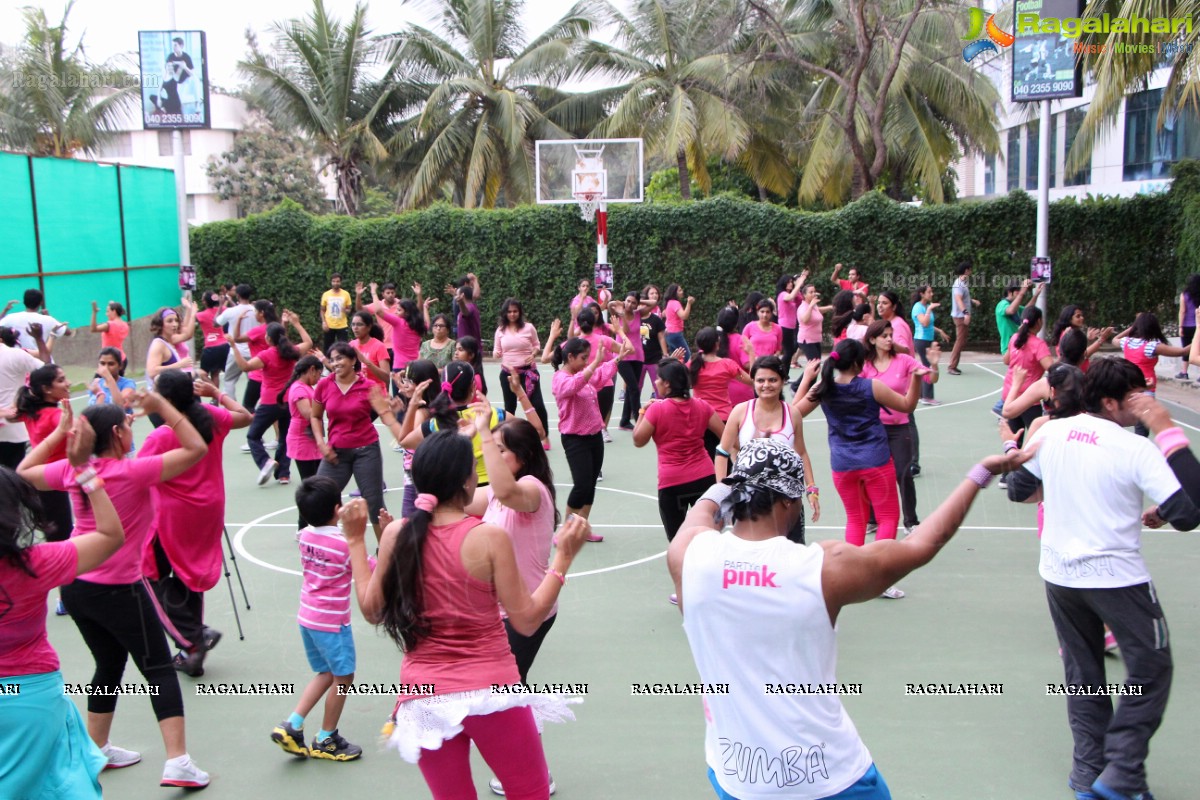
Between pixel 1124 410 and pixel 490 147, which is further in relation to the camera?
pixel 490 147

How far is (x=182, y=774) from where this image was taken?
484 centimetres

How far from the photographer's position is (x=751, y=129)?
2961 cm

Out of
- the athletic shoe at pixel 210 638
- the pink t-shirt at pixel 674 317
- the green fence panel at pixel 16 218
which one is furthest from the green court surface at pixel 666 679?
the green fence panel at pixel 16 218

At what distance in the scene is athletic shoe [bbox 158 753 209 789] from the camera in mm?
4836

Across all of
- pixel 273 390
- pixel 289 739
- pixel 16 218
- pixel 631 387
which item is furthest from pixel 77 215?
pixel 289 739

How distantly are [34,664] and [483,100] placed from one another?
1129 inches

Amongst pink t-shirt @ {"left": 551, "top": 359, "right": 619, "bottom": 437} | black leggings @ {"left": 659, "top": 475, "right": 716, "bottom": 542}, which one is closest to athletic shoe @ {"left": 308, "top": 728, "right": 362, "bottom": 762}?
black leggings @ {"left": 659, "top": 475, "right": 716, "bottom": 542}

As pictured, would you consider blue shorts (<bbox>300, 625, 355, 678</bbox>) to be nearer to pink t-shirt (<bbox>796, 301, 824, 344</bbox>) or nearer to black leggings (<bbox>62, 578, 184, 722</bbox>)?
black leggings (<bbox>62, 578, 184, 722</bbox>)

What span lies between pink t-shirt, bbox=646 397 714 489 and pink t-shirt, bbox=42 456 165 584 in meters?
3.14

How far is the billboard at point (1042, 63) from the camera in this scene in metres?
18.1

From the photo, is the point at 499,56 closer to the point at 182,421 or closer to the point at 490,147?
the point at 490,147

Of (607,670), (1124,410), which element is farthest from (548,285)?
(1124,410)

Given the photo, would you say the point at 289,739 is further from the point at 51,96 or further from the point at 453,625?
the point at 51,96

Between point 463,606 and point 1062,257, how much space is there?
21.2 metres
